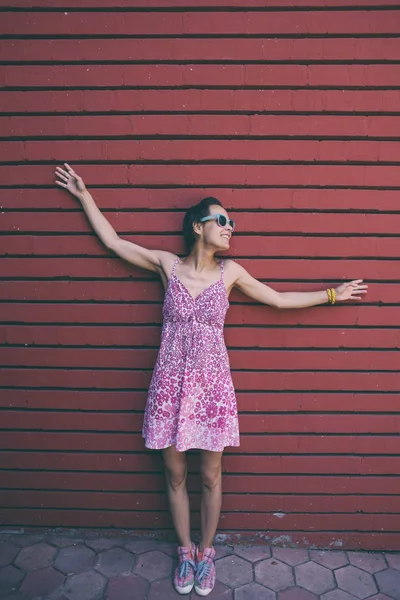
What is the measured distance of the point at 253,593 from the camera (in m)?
3.11

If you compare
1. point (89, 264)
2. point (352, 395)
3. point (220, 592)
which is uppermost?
point (89, 264)

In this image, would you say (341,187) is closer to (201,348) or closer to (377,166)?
(377,166)

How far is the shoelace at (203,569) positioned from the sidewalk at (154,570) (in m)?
0.10

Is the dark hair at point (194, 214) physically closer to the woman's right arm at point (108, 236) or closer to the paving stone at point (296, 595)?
the woman's right arm at point (108, 236)

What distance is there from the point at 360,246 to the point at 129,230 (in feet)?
5.17

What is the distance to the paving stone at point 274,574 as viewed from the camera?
3.19m

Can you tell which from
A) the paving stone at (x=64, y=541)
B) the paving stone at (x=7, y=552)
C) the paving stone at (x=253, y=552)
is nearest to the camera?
the paving stone at (x=7, y=552)

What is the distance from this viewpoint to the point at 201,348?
3.08 m

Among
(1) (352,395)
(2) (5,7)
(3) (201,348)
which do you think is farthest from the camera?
(1) (352,395)

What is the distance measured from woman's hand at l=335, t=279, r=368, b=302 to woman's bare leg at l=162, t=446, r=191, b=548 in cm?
147

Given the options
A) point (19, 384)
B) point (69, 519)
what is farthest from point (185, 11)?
point (69, 519)

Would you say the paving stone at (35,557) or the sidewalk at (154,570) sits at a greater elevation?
the paving stone at (35,557)

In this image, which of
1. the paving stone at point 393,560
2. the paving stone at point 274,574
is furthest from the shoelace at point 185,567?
the paving stone at point 393,560

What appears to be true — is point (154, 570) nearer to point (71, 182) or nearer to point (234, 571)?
point (234, 571)
